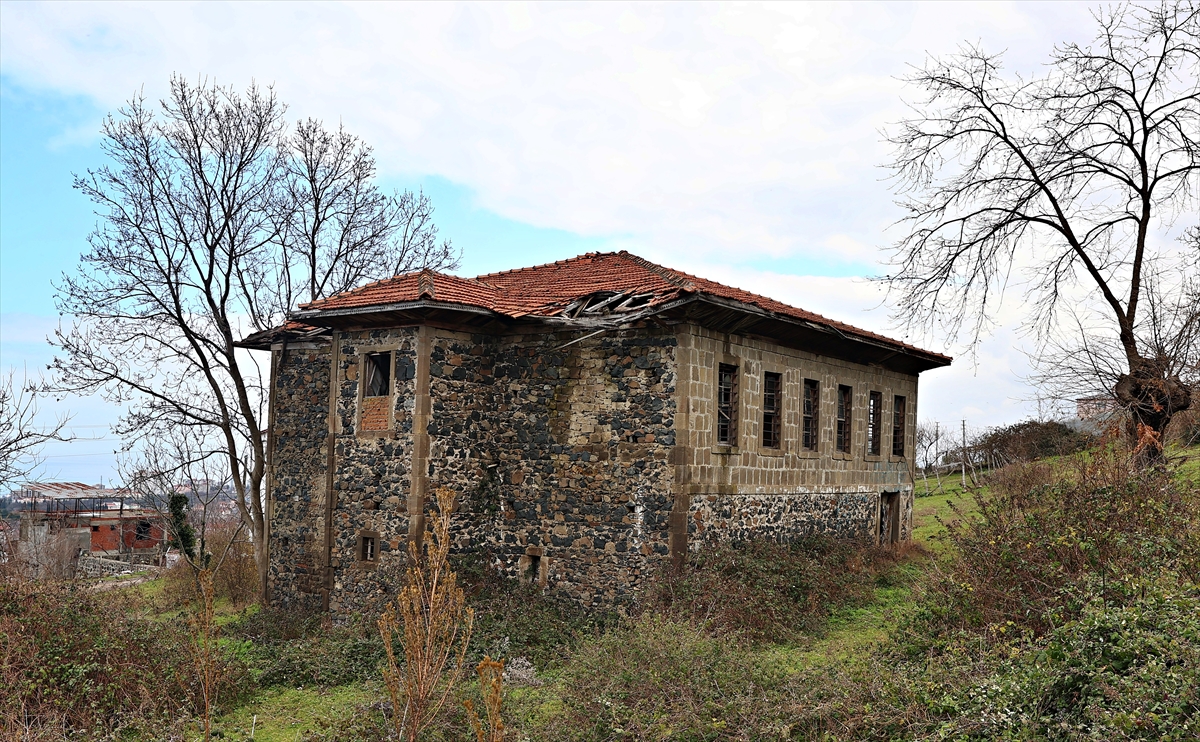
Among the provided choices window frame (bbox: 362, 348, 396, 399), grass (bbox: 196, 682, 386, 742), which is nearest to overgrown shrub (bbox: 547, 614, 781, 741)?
grass (bbox: 196, 682, 386, 742)

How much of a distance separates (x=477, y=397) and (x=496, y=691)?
9.39 metres

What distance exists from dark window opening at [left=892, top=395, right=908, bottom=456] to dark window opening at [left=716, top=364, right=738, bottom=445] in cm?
753

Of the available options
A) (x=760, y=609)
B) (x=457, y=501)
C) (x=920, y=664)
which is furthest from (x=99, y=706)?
(x=920, y=664)

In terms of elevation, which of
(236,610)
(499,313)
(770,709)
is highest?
(499,313)

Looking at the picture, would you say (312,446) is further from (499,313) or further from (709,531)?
(709,531)

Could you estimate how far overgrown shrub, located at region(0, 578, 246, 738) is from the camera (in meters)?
9.41

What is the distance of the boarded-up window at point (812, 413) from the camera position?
637 inches

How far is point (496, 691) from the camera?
15.4ft

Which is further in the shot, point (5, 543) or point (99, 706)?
point (5, 543)

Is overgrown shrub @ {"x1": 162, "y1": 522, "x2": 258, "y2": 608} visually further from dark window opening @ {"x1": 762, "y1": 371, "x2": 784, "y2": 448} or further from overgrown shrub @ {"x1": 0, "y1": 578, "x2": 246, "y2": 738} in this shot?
dark window opening @ {"x1": 762, "y1": 371, "x2": 784, "y2": 448}

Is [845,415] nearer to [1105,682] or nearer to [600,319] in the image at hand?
[600,319]

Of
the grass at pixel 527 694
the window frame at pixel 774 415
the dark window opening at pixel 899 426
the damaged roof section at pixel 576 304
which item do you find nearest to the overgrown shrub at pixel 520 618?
the grass at pixel 527 694

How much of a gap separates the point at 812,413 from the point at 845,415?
5.19ft

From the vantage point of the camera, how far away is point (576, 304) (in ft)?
43.7
